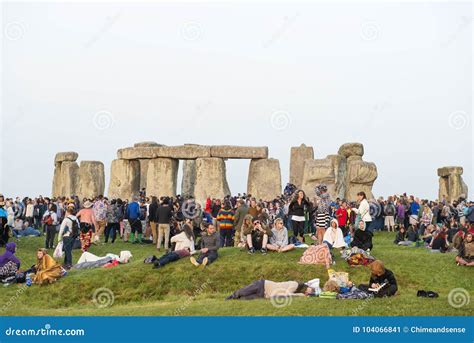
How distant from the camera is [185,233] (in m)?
21.1

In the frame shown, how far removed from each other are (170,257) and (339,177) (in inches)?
738

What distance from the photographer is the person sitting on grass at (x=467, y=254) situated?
1958 cm

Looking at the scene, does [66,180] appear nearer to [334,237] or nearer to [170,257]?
[170,257]

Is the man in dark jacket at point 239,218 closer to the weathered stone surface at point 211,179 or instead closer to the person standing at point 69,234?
the person standing at point 69,234

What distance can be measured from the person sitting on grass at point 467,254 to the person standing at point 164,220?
31.1 ft

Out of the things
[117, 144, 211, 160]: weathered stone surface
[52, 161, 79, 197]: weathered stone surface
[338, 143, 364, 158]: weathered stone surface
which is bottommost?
[52, 161, 79, 197]: weathered stone surface

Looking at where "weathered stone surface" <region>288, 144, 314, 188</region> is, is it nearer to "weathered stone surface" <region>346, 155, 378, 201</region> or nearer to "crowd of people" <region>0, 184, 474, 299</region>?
"weathered stone surface" <region>346, 155, 378, 201</region>

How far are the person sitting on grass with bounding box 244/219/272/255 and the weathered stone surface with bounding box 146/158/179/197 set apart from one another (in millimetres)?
19393

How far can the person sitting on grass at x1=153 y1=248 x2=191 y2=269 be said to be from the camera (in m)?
20.0

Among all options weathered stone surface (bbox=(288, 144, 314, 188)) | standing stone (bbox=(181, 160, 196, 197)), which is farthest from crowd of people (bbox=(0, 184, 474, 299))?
standing stone (bbox=(181, 160, 196, 197))

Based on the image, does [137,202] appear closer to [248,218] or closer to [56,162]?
[248,218]

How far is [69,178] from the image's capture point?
1746 inches
